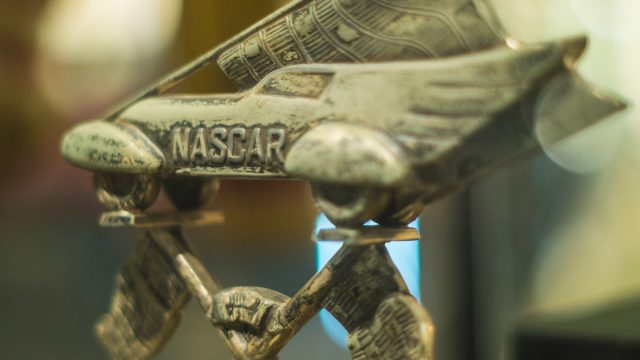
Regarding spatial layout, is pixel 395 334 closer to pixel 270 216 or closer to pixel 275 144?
pixel 275 144

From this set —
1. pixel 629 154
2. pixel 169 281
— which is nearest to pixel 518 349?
pixel 169 281

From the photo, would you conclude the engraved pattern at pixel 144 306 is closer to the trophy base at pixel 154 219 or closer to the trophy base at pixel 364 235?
the trophy base at pixel 154 219

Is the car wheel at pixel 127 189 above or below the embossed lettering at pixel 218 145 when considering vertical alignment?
below

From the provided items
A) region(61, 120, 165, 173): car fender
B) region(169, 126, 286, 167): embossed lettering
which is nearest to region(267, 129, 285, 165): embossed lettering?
region(169, 126, 286, 167): embossed lettering

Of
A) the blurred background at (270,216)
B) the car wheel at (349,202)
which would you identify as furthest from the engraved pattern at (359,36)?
the blurred background at (270,216)

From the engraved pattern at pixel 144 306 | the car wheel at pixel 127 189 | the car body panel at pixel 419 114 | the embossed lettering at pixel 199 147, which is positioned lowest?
the engraved pattern at pixel 144 306

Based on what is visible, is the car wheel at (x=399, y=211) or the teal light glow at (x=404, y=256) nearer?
the car wheel at (x=399, y=211)

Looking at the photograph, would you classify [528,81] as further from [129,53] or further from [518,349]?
[129,53]

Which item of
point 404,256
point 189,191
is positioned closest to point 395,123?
point 189,191
